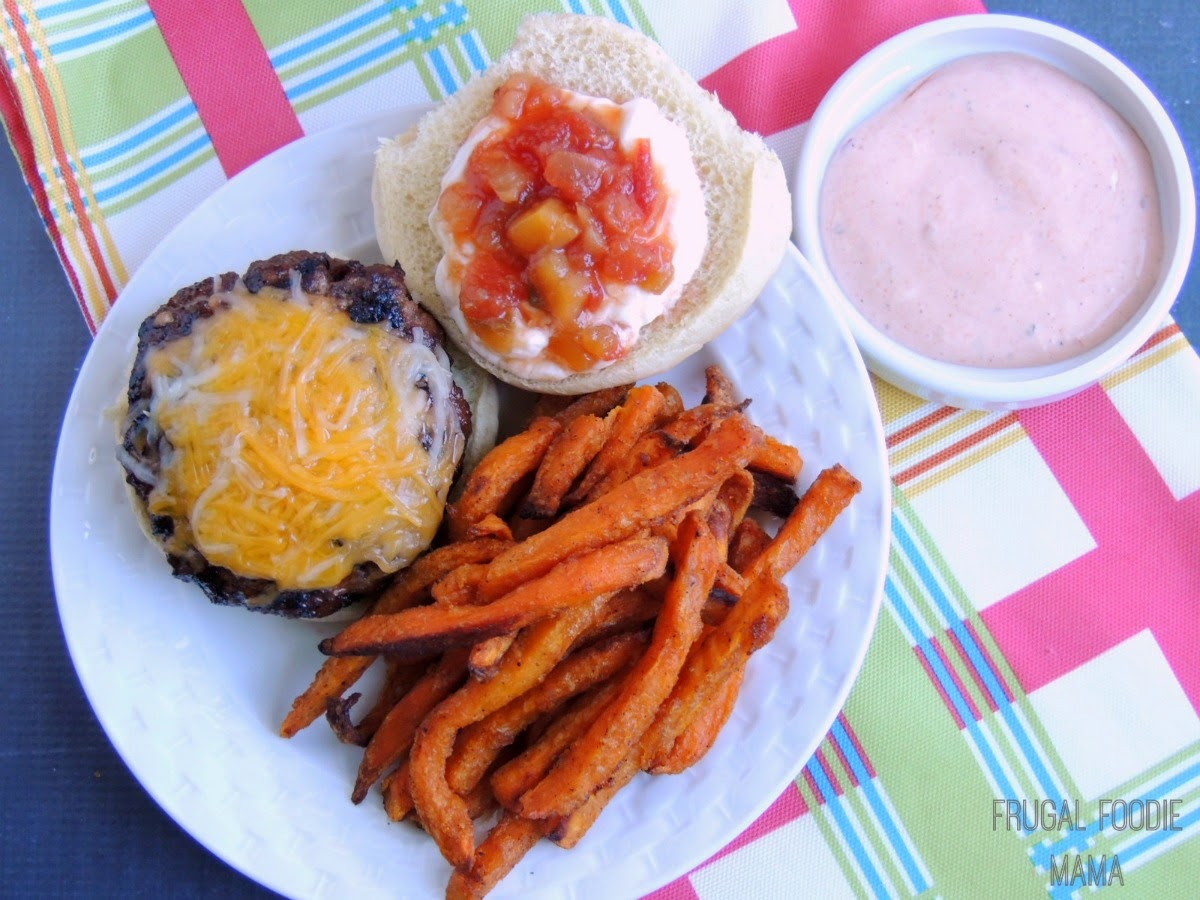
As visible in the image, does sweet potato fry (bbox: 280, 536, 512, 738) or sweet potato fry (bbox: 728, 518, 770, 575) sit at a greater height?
sweet potato fry (bbox: 280, 536, 512, 738)

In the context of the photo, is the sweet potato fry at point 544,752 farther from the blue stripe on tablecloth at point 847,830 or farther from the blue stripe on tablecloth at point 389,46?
the blue stripe on tablecloth at point 389,46

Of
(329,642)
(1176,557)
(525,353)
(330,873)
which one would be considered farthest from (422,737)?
(1176,557)

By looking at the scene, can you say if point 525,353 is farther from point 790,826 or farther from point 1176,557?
point 1176,557

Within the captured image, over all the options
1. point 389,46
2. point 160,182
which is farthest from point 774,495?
point 160,182

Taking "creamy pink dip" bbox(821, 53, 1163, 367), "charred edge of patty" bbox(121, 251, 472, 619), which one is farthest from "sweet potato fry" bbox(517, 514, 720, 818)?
"creamy pink dip" bbox(821, 53, 1163, 367)

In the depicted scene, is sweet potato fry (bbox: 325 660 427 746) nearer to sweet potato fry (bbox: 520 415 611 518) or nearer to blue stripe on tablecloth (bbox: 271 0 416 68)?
sweet potato fry (bbox: 520 415 611 518)
